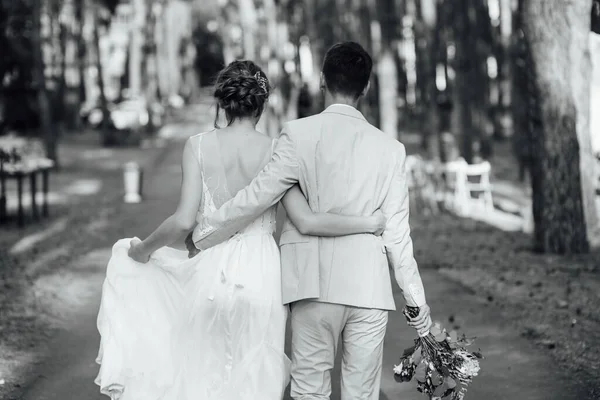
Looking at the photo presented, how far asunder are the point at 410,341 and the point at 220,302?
3183 millimetres

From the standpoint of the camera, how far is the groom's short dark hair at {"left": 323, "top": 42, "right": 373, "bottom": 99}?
4.14 meters

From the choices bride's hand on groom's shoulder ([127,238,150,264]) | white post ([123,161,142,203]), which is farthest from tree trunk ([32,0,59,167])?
bride's hand on groom's shoulder ([127,238,150,264])

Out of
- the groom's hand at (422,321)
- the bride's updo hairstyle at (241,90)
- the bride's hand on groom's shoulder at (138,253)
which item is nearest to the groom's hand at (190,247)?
the bride's hand on groom's shoulder at (138,253)

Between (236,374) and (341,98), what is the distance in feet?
4.91

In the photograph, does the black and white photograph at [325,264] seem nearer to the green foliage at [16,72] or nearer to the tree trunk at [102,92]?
the tree trunk at [102,92]

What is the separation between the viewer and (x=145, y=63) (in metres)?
53.4

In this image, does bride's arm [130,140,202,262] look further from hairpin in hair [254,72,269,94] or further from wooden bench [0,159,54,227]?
wooden bench [0,159,54,227]

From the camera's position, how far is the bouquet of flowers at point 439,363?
4426mm

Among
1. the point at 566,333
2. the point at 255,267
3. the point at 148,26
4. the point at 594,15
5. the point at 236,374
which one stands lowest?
the point at 566,333

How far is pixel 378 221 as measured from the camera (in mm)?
4164

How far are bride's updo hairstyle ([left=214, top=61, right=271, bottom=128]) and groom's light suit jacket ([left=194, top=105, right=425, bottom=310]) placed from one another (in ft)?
1.43

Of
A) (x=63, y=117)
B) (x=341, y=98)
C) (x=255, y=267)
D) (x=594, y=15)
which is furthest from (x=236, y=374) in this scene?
(x=63, y=117)

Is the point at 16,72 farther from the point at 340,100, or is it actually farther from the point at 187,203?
the point at 340,100

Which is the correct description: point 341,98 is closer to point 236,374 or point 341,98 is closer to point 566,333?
point 236,374
